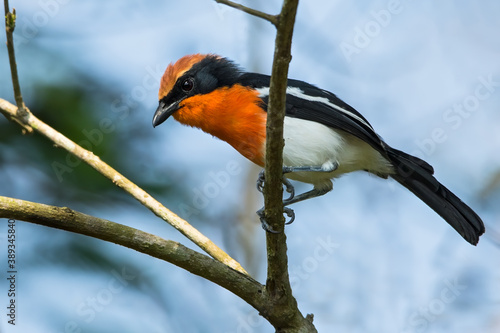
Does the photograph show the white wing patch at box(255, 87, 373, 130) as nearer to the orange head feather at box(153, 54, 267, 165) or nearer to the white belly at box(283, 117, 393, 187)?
the orange head feather at box(153, 54, 267, 165)

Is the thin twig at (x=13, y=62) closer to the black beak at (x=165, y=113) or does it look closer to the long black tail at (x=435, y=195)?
the black beak at (x=165, y=113)

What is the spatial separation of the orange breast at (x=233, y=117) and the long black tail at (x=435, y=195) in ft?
3.76

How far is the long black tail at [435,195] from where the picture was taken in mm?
4883

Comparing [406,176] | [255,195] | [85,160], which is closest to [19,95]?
[85,160]

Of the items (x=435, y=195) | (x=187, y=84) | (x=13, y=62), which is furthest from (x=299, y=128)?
(x=13, y=62)

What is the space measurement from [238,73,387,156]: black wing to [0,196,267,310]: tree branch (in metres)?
1.50

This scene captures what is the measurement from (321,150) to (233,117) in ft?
2.46

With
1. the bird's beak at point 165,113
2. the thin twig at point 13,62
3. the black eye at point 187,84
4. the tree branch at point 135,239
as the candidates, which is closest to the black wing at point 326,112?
the black eye at point 187,84

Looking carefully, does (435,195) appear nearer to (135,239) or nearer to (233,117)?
(233,117)

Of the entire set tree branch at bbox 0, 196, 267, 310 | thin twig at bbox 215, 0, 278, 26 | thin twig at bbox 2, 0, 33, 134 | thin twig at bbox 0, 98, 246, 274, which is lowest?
tree branch at bbox 0, 196, 267, 310

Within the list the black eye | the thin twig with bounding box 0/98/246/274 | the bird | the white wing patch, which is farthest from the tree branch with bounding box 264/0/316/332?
the black eye

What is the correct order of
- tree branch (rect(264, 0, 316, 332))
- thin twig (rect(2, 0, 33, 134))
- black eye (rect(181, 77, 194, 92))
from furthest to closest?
1. black eye (rect(181, 77, 194, 92))
2. thin twig (rect(2, 0, 33, 134))
3. tree branch (rect(264, 0, 316, 332))

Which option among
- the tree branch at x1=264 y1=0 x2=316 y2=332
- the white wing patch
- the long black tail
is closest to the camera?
the tree branch at x1=264 y1=0 x2=316 y2=332

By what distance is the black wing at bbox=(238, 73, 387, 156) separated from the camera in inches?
179
